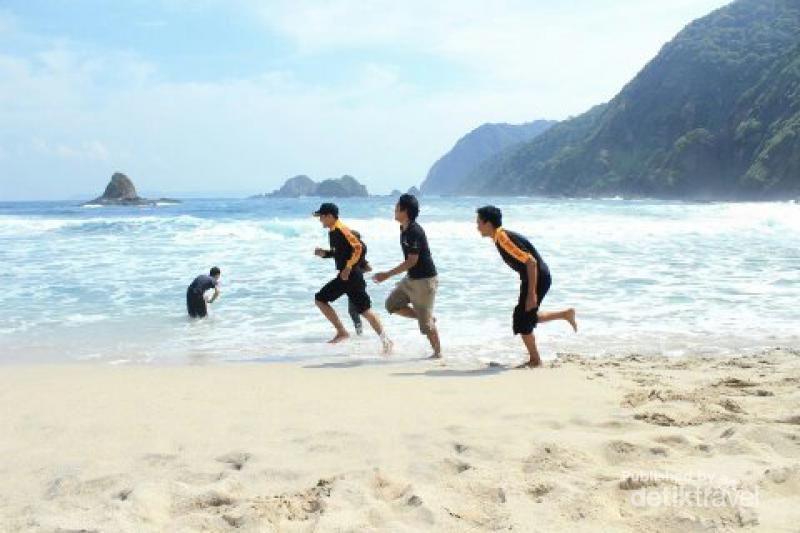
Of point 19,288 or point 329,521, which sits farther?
point 19,288

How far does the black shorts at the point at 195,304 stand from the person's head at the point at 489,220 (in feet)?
16.3

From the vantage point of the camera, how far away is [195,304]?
9.48 m

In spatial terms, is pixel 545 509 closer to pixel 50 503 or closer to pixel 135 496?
pixel 135 496

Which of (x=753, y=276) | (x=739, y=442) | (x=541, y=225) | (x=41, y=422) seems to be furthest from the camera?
(x=541, y=225)

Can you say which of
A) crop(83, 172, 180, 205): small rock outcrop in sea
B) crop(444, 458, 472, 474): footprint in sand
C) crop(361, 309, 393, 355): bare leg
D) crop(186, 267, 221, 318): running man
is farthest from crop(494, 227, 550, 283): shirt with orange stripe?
crop(83, 172, 180, 205): small rock outcrop in sea

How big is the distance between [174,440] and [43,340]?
5.17 m

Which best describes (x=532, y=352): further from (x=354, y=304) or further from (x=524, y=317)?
(x=354, y=304)

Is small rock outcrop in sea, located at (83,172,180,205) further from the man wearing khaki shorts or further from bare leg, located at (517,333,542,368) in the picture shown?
bare leg, located at (517,333,542,368)

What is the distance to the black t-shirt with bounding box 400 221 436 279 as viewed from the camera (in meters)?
6.95

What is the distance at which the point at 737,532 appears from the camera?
2598 mm

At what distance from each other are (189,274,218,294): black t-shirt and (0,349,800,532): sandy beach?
3.77 meters

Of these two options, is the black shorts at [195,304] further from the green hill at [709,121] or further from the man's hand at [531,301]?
the green hill at [709,121]

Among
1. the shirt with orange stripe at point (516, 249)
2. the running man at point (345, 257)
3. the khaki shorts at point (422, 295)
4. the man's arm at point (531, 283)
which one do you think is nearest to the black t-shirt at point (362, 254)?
the running man at point (345, 257)

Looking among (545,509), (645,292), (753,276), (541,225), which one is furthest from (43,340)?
(541,225)
